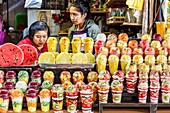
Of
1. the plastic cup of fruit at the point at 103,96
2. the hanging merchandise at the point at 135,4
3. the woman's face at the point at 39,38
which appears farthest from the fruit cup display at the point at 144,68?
the woman's face at the point at 39,38

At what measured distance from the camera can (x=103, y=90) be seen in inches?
75.2

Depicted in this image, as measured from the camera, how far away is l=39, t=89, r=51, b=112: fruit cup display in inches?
75.1

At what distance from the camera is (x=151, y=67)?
2.02 meters

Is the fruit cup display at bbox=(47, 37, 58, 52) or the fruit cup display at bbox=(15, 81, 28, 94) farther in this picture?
the fruit cup display at bbox=(47, 37, 58, 52)

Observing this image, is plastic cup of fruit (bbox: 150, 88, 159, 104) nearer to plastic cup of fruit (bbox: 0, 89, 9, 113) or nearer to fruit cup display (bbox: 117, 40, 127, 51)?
fruit cup display (bbox: 117, 40, 127, 51)

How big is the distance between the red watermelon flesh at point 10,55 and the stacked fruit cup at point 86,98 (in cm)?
56

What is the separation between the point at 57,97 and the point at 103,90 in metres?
0.29

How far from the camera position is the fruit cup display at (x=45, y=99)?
191 centimetres

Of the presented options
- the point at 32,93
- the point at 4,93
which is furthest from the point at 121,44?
the point at 4,93

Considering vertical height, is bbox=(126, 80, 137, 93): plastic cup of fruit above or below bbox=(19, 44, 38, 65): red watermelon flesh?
below

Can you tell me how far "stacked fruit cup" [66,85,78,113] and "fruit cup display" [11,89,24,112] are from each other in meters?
0.29

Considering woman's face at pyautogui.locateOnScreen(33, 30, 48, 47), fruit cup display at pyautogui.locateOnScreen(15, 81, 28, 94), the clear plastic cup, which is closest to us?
fruit cup display at pyautogui.locateOnScreen(15, 81, 28, 94)

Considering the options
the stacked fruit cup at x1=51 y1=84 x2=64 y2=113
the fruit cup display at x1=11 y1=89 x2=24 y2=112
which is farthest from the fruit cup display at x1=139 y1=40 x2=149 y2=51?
the fruit cup display at x1=11 y1=89 x2=24 y2=112

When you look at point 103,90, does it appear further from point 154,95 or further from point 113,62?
point 154,95
